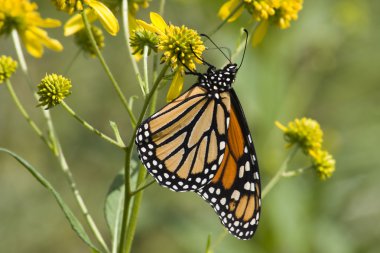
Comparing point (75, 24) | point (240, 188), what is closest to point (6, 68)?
point (75, 24)

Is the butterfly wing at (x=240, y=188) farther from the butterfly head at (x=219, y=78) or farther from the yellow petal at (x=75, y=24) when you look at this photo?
the yellow petal at (x=75, y=24)

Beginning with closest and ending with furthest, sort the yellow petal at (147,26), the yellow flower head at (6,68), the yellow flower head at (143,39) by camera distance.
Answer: the yellow petal at (147,26) → the yellow flower head at (143,39) → the yellow flower head at (6,68)

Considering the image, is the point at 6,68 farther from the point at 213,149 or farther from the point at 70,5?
the point at 213,149

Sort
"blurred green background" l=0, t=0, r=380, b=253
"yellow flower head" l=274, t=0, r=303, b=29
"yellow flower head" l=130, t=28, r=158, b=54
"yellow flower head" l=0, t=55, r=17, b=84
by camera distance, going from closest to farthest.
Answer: "yellow flower head" l=130, t=28, r=158, b=54
"yellow flower head" l=0, t=55, r=17, b=84
"yellow flower head" l=274, t=0, r=303, b=29
"blurred green background" l=0, t=0, r=380, b=253

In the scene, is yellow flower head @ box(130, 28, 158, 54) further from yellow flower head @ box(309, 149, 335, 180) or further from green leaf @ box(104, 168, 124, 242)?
yellow flower head @ box(309, 149, 335, 180)

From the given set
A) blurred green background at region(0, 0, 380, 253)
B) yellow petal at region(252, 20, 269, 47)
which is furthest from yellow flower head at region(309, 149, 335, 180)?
blurred green background at region(0, 0, 380, 253)

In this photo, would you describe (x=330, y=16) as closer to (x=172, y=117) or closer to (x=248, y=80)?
(x=248, y=80)

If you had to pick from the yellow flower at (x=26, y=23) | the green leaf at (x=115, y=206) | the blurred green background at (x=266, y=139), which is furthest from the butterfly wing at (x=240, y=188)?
the blurred green background at (x=266, y=139)
